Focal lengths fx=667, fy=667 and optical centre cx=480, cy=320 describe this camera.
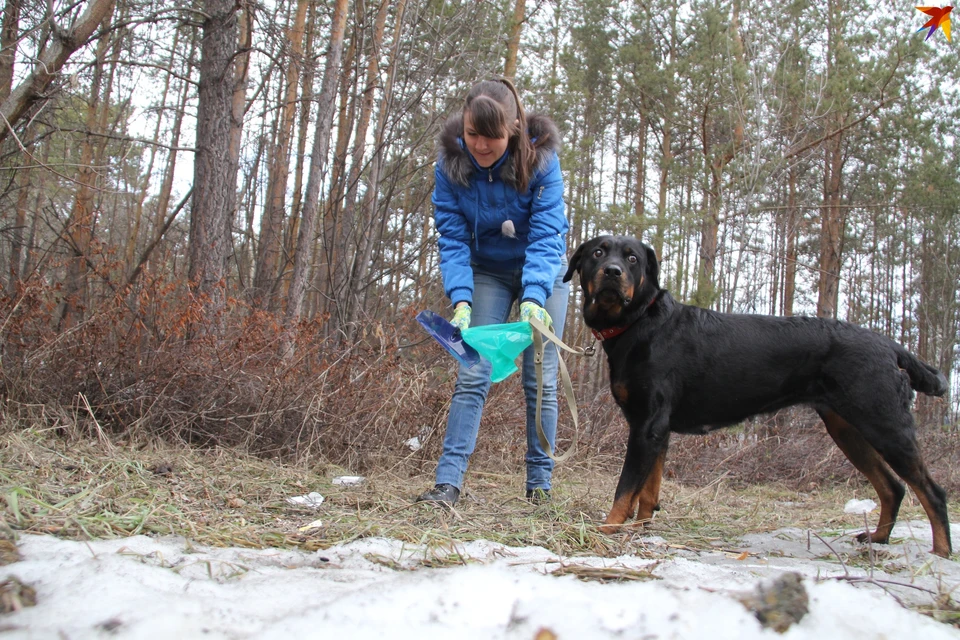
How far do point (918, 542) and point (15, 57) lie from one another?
7239 millimetres

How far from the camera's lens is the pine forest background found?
469 cm

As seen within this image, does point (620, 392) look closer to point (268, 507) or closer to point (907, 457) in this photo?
point (907, 457)

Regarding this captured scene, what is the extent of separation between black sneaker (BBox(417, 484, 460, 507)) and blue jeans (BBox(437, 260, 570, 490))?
0.05 meters

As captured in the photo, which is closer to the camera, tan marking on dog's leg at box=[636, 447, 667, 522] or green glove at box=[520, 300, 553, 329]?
green glove at box=[520, 300, 553, 329]

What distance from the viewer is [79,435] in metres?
4.13

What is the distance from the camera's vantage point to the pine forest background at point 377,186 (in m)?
4.69

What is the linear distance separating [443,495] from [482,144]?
5.82 ft

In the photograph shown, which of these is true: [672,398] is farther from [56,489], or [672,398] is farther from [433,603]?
[56,489]

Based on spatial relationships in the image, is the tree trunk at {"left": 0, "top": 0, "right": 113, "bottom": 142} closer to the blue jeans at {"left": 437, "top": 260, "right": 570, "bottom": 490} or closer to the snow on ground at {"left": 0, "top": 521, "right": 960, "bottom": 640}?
the blue jeans at {"left": 437, "top": 260, "right": 570, "bottom": 490}

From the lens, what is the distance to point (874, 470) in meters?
3.79

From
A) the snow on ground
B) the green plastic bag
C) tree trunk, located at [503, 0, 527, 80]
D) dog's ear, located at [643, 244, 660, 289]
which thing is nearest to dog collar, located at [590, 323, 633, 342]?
dog's ear, located at [643, 244, 660, 289]

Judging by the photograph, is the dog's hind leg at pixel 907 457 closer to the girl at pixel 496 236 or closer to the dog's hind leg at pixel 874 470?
the dog's hind leg at pixel 874 470

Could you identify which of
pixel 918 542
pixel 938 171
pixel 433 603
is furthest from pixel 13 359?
pixel 938 171

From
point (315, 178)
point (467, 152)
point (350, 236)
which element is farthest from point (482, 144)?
point (315, 178)
